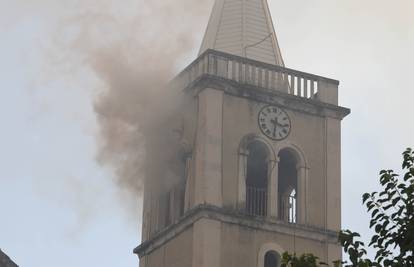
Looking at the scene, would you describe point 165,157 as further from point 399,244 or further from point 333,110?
point 399,244

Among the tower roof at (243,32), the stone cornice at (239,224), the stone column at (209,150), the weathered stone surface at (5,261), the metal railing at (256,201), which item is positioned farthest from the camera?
the tower roof at (243,32)

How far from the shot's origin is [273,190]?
4994 cm

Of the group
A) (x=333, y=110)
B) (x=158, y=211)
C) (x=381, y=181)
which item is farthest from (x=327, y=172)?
(x=381, y=181)

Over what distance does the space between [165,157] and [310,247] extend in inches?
220

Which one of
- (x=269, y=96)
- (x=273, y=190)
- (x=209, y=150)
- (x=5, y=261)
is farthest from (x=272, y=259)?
(x=5, y=261)

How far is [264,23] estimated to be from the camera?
53.5 meters

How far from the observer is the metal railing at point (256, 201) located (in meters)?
49.8

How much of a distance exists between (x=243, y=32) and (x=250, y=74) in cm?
237

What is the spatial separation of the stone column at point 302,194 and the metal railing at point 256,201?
1.12 metres

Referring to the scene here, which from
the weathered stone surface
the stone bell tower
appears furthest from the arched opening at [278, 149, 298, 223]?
the weathered stone surface

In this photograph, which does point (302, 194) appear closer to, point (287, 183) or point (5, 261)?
point (287, 183)

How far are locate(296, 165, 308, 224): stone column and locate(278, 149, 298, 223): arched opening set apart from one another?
21 cm

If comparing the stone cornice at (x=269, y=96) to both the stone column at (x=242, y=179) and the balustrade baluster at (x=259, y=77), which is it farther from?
the stone column at (x=242, y=179)

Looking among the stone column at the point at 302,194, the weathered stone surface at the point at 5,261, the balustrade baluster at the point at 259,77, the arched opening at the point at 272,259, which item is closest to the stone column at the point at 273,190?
the stone column at the point at 302,194
